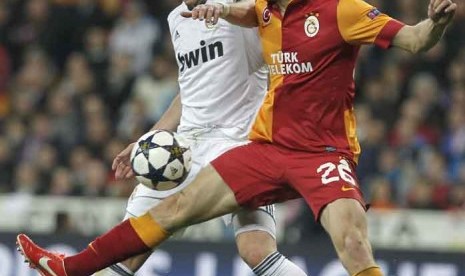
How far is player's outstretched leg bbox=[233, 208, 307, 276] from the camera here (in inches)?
269

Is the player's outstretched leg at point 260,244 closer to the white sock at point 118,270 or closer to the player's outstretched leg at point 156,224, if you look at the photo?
the player's outstretched leg at point 156,224

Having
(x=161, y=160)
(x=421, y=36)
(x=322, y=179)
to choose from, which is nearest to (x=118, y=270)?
(x=161, y=160)

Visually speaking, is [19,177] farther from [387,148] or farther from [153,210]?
[153,210]

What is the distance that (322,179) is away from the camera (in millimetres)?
6352

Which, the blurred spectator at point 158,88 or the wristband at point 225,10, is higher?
the wristband at point 225,10

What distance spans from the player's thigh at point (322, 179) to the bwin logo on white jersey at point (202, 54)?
35.5 inches

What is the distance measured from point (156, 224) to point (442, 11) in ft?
5.70

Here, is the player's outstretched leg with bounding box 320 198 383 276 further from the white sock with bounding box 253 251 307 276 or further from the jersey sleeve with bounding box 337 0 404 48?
the jersey sleeve with bounding box 337 0 404 48

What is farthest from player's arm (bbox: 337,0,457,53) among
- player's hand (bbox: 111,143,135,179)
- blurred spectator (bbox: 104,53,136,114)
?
blurred spectator (bbox: 104,53,136,114)

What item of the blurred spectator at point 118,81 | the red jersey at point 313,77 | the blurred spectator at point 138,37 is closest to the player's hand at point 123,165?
the red jersey at point 313,77

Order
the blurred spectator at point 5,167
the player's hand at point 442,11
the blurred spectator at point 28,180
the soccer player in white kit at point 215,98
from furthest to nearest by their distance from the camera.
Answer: the blurred spectator at point 5,167
the blurred spectator at point 28,180
the soccer player in white kit at point 215,98
the player's hand at point 442,11

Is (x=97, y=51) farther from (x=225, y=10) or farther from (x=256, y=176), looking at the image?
(x=256, y=176)

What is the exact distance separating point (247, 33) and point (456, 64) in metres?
5.74

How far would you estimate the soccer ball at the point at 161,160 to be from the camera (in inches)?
264
